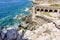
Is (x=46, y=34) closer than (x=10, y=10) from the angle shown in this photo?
Yes

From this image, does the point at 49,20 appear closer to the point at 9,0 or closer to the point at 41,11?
the point at 41,11

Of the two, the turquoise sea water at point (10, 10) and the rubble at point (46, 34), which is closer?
the rubble at point (46, 34)

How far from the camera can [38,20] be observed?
113 feet

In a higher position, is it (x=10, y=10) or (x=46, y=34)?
(x=46, y=34)

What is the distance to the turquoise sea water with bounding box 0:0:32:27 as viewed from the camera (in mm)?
39519

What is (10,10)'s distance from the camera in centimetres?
5350

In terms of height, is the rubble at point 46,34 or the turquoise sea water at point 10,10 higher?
the rubble at point 46,34

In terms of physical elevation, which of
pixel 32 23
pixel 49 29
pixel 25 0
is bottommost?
pixel 25 0

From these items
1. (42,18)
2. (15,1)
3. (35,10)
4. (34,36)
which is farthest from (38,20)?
(15,1)

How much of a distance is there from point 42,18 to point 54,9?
4.04 meters

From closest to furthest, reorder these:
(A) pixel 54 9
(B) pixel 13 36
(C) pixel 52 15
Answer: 1. (B) pixel 13 36
2. (C) pixel 52 15
3. (A) pixel 54 9

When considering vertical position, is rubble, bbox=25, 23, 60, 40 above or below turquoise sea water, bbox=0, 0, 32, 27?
above

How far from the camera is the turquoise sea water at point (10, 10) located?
39.5 m

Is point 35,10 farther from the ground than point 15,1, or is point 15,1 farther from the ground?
point 35,10
